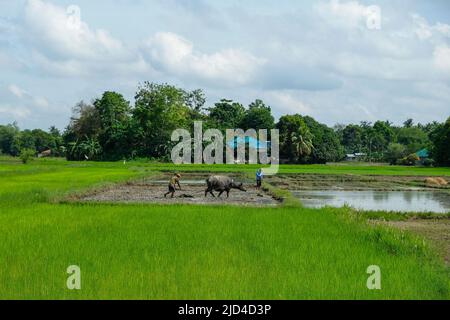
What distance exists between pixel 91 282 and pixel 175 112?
42.4 metres

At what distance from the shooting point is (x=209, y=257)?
265 inches

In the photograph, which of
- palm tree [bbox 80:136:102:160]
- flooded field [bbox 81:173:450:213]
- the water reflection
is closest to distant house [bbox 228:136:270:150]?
palm tree [bbox 80:136:102:160]

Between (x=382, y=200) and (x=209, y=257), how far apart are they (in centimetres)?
1207

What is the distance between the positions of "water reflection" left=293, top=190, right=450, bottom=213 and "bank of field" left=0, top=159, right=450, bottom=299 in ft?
14.7

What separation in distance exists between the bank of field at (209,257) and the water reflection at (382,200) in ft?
14.7

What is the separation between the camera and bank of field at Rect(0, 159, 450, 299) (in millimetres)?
5227

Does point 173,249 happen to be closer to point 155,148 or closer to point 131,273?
point 131,273

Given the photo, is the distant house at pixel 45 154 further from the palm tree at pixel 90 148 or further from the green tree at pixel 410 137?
the green tree at pixel 410 137

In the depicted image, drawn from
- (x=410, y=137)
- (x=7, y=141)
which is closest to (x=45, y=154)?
(x=7, y=141)

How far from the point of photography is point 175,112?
47406 mm

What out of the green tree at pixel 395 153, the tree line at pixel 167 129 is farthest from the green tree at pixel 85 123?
the green tree at pixel 395 153

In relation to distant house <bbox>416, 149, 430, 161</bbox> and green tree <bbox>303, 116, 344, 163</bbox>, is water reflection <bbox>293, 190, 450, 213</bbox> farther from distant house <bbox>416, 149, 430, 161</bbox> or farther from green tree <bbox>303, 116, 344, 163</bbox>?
distant house <bbox>416, 149, 430, 161</bbox>

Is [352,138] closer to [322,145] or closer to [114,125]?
[322,145]
